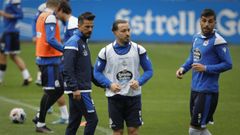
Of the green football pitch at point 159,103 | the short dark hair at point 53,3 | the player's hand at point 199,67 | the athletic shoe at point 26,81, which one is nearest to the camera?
the player's hand at point 199,67

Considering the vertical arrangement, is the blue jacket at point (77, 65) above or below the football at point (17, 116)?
above

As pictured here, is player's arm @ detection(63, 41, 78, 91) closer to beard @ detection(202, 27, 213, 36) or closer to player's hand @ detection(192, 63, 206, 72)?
player's hand @ detection(192, 63, 206, 72)

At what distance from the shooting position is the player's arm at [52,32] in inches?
546

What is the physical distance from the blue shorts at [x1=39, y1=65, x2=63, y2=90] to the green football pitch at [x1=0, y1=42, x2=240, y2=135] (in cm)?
86

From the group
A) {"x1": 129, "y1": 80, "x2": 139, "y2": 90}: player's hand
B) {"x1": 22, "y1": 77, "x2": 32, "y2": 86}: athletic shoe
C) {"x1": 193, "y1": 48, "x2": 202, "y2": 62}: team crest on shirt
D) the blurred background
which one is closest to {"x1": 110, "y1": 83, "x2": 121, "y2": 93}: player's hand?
{"x1": 129, "y1": 80, "x2": 139, "y2": 90}: player's hand

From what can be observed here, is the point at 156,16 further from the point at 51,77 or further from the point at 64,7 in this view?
the point at 51,77

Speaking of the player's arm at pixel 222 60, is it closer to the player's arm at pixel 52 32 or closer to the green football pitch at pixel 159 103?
the green football pitch at pixel 159 103

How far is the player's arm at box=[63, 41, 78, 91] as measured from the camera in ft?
37.6

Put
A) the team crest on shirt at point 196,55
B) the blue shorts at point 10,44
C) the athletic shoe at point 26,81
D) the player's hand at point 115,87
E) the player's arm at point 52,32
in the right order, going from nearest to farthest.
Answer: the player's hand at point 115,87, the team crest on shirt at point 196,55, the player's arm at point 52,32, the athletic shoe at point 26,81, the blue shorts at point 10,44

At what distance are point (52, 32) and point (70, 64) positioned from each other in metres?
2.67

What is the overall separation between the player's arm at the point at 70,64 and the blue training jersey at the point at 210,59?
1.88m

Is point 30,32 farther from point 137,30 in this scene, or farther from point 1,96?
point 1,96

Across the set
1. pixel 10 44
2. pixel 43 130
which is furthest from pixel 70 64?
pixel 10 44

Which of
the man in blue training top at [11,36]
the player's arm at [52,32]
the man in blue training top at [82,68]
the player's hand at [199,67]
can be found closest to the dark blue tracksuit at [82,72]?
the man in blue training top at [82,68]
